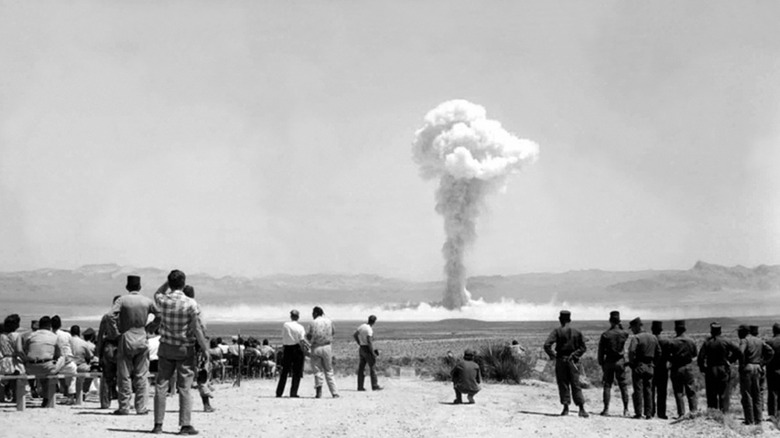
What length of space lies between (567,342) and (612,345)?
3.50ft

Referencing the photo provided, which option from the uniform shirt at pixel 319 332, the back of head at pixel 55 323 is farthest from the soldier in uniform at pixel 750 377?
the back of head at pixel 55 323

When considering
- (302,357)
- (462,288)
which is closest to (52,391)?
(302,357)

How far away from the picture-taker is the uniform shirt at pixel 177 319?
1238 cm

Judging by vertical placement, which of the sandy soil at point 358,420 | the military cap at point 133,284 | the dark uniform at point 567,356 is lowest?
the sandy soil at point 358,420

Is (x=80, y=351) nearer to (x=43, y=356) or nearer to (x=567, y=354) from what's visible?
(x=43, y=356)

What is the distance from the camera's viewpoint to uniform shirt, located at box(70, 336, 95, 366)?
1752cm

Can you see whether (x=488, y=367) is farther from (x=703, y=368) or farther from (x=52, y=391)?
(x=52, y=391)

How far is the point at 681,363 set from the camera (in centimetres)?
1708

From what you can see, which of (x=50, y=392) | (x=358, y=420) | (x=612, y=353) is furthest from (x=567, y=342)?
(x=50, y=392)

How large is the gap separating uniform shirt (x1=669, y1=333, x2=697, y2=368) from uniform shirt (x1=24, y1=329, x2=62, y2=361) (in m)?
11.2

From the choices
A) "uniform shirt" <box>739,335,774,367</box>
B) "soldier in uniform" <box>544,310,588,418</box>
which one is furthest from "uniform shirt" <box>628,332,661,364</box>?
"uniform shirt" <box>739,335,774,367</box>

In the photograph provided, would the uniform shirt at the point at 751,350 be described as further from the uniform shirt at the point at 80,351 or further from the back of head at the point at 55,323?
the back of head at the point at 55,323

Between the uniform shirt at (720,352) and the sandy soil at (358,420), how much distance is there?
1125 millimetres

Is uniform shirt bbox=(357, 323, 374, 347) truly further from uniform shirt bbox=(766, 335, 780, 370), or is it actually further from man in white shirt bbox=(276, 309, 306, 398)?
uniform shirt bbox=(766, 335, 780, 370)
